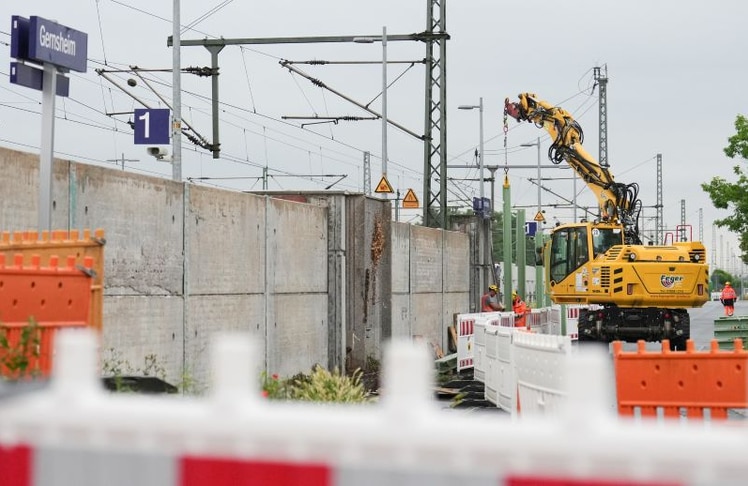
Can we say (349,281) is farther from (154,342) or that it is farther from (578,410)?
(578,410)

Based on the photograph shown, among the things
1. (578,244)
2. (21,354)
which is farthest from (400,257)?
(21,354)

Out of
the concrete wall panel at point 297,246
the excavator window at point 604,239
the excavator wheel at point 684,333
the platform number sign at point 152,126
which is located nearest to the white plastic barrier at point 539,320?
the excavator window at point 604,239

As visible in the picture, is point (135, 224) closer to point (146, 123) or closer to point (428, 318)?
point (146, 123)

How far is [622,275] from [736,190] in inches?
903

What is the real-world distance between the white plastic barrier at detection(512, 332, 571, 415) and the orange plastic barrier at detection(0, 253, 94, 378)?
3.32m

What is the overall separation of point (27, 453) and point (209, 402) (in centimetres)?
52

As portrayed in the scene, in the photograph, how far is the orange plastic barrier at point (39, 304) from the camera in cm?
684

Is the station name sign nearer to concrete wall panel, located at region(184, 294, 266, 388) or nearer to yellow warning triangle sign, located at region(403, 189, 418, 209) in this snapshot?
concrete wall panel, located at region(184, 294, 266, 388)

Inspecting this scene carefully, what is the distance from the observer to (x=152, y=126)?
2003 centimetres

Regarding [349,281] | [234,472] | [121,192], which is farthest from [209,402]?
[349,281]

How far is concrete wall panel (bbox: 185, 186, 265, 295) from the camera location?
15.8m

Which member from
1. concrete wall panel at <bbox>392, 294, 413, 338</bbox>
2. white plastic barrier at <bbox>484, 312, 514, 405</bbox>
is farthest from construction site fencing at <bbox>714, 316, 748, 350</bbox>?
white plastic barrier at <bbox>484, 312, 514, 405</bbox>

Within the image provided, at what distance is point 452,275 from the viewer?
109 feet

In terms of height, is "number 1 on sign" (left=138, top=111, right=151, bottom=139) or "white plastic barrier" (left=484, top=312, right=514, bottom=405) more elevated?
"number 1 on sign" (left=138, top=111, right=151, bottom=139)
